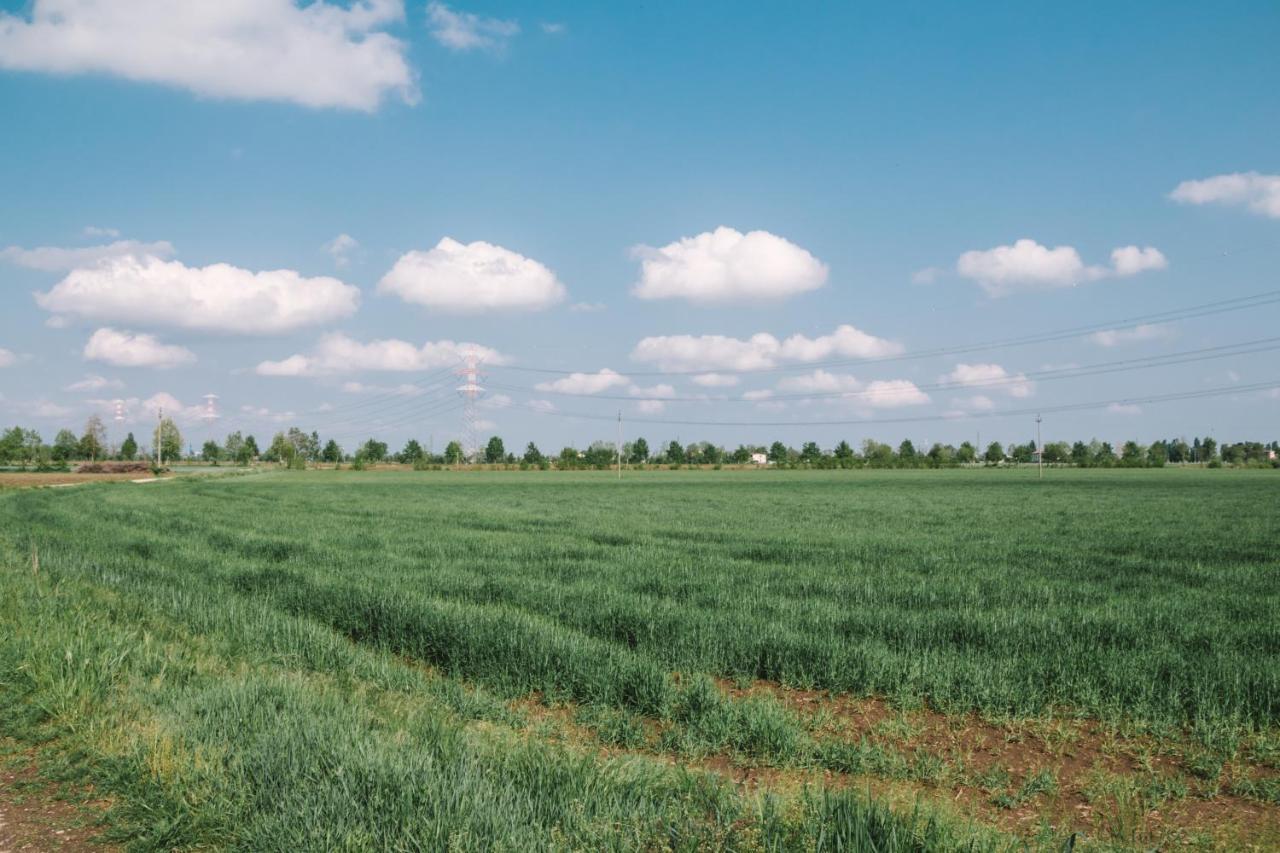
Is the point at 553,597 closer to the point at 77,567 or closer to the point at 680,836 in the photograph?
the point at 680,836

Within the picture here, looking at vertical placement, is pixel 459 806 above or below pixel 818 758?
above

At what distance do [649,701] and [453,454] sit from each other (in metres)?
193

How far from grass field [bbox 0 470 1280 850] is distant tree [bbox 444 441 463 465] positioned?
574 feet

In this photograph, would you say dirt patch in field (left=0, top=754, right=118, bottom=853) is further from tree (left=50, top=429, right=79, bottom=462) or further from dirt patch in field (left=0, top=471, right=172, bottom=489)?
tree (left=50, top=429, right=79, bottom=462)

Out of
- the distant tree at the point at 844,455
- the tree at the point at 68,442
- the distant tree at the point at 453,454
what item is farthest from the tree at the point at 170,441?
the distant tree at the point at 844,455

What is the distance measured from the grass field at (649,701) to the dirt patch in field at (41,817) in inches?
7.5

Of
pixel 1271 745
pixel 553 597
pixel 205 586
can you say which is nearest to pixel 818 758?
pixel 1271 745

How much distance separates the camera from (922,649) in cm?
1001

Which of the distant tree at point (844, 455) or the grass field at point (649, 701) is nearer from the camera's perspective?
the grass field at point (649, 701)

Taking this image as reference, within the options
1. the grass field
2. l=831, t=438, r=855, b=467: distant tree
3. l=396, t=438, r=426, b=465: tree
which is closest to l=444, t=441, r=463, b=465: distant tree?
l=396, t=438, r=426, b=465: tree

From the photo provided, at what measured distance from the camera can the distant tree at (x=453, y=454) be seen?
622ft

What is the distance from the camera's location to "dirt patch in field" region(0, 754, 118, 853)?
4.93m

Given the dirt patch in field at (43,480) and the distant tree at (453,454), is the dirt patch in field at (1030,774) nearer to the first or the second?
the dirt patch in field at (43,480)

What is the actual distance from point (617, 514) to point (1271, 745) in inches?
1146
